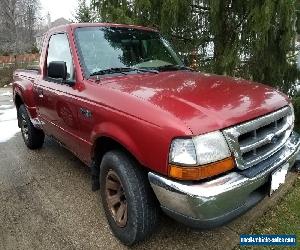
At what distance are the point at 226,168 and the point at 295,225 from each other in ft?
4.41

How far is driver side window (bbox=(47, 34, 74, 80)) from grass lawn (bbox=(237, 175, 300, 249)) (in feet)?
7.76

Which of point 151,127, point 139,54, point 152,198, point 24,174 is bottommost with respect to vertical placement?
point 24,174

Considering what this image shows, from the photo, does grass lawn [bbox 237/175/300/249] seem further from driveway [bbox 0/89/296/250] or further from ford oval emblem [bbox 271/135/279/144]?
ford oval emblem [bbox 271/135/279/144]

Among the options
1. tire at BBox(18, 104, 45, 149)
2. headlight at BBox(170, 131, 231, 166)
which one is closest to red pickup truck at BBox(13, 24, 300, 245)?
headlight at BBox(170, 131, 231, 166)

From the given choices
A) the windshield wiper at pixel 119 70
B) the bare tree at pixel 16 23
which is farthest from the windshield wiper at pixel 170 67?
the bare tree at pixel 16 23

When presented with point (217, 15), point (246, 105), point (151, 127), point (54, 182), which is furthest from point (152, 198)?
point (217, 15)

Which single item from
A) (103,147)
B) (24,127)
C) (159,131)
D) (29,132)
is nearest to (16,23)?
(24,127)

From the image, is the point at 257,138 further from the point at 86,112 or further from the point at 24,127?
the point at 24,127

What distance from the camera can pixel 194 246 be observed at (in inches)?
123

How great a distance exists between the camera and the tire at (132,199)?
2.79 meters

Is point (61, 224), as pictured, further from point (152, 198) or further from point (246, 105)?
point (246, 105)

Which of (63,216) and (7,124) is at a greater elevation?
(63,216)

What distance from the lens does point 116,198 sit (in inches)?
125

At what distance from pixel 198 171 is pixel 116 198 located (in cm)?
104
